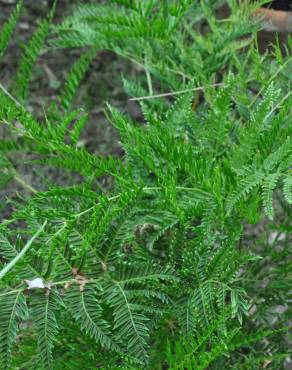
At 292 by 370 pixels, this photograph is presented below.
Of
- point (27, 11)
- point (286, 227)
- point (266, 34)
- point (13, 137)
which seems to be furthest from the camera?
point (27, 11)

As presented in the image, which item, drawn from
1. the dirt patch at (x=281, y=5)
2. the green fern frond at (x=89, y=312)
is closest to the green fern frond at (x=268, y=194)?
the green fern frond at (x=89, y=312)

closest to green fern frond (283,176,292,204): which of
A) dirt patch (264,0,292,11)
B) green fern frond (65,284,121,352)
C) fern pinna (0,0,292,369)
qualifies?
fern pinna (0,0,292,369)

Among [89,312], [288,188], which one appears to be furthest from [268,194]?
[89,312]

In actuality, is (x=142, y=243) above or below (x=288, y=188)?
below

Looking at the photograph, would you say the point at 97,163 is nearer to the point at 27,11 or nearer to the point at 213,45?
the point at 213,45

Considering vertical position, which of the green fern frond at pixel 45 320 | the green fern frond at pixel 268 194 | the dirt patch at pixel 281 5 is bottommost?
the green fern frond at pixel 45 320

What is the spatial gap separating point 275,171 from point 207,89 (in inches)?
8.9

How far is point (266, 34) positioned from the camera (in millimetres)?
1405

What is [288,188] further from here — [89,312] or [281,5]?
[281,5]

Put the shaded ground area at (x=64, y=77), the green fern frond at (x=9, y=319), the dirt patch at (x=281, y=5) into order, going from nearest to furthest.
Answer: the green fern frond at (x=9, y=319), the dirt patch at (x=281, y=5), the shaded ground area at (x=64, y=77)

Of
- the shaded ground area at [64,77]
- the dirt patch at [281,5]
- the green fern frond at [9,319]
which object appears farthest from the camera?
the shaded ground area at [64,77]

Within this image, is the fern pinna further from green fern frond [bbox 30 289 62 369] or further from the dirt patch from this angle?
the dirt patch

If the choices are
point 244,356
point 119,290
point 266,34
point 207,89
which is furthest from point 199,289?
point 266,34

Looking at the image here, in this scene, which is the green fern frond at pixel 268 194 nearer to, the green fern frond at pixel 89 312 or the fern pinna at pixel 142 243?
the fern pinna at pixel 142 243
